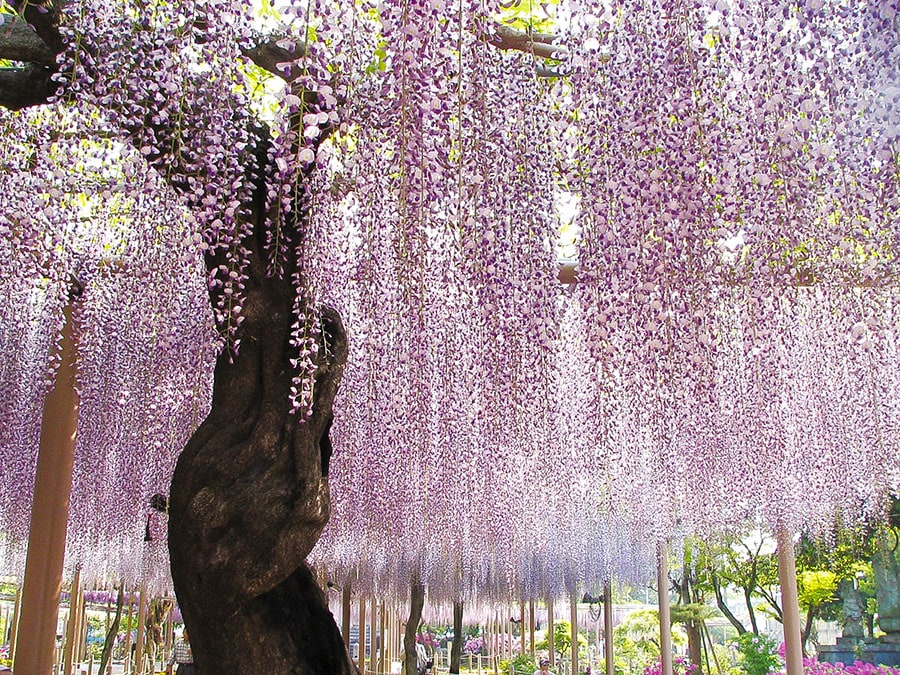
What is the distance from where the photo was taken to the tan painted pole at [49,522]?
15.6 ft

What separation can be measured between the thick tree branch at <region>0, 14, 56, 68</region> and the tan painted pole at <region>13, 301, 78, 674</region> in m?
2.12

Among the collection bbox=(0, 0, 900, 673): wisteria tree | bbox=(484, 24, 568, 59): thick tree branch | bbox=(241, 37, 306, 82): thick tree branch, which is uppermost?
bbox=(484, 24, 568, 59): thick tree branch

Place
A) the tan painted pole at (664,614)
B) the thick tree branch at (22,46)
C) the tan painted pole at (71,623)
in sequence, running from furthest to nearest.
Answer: the tan painted pole at (71,623), the tan painted pole at (664,614), the thick tree branch at (22,46)

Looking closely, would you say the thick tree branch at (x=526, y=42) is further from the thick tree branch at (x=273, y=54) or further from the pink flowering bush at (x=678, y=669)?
the pink flowering bush at (x=678, y=669)

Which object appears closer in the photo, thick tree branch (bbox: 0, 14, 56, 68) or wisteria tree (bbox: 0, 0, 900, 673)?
wisteria tree (bbox: 0, 0, 900, 673)

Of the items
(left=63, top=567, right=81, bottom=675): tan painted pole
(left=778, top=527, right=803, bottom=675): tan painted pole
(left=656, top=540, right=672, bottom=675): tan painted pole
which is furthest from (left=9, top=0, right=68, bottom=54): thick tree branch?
(left=63, top=567, right=81, bottom=675): tan painted pole

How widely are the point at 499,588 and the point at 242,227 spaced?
12195 mm

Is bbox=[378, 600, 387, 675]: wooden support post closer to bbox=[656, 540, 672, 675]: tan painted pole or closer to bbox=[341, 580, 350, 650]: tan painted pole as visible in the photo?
bbox=[341, 580, 350, 650]: tan painted pole

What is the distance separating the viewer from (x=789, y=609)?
567 cm

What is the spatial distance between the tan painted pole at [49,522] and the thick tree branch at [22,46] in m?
2.12

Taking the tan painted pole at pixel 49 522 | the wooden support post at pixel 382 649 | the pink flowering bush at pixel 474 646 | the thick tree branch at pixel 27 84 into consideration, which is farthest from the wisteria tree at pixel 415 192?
the pink flowering bush at pixel 474 646

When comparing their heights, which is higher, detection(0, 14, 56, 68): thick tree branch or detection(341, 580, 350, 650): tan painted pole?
detection(0, 14, 56, 68): thick tree branch

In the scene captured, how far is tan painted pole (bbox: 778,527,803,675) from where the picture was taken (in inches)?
220

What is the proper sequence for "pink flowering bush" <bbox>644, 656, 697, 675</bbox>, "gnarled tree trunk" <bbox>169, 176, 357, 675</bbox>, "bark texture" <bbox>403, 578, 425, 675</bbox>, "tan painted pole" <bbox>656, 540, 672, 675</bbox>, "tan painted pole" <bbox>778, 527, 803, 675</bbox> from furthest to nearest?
"bark texture" <bbox>403, 578, 425, 675</bbox> → "pink flowering bush" <bbox>644, 656, 697, 675</bbox> → "tan painted pole" <bbox>656, 540, 672, 675</bbox> → "tan painted pole" <bbox>778, 527, 803, 675</bbox> → "gnarled tree trunk" <bbox>169, 176, 357, 675</bbox>
